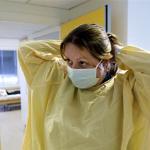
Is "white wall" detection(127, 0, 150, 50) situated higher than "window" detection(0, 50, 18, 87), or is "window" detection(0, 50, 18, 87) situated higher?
"white wall" detection(127, 0, 150, 50)

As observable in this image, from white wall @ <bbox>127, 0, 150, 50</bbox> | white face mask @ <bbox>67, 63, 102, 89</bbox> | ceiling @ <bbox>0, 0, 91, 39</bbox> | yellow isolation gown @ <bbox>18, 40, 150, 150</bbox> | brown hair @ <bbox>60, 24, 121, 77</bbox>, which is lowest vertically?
yellow isolation gown @ <bbox>18, 40, 150, 150</bbox>

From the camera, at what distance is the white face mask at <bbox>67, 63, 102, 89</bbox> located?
0.82 m

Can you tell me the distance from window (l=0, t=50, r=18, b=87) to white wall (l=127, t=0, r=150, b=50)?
169 inches

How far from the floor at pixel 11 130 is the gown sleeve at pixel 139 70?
2687 millimetres

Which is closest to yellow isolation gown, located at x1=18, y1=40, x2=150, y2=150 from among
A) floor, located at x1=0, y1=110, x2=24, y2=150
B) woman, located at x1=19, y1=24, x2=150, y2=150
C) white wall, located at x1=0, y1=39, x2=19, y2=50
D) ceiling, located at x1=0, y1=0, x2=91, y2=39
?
woman, located at x1=19, y1=24, x2=150, y2=150

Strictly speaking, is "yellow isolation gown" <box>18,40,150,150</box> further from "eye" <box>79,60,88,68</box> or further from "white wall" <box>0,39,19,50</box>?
"white wall" <box>0,39,19,50</box>

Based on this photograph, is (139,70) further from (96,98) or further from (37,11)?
(37,11)

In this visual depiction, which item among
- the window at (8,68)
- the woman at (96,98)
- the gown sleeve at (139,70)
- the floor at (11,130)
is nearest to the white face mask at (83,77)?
the woman at (96,98)

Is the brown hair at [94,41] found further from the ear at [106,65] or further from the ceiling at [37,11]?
the ceiling at [37,11]

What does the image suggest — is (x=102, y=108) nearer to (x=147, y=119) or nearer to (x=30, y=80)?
(x=147, y=119)

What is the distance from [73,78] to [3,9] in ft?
5.46

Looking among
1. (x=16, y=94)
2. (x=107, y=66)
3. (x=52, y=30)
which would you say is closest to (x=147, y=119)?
(x=107, y=66)

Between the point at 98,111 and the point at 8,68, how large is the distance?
525cm

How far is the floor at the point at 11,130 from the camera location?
10.4ft
